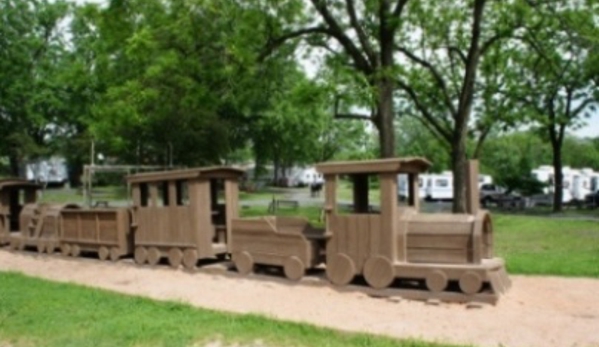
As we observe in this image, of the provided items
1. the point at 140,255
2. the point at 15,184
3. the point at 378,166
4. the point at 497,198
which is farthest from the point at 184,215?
the point at 497,198

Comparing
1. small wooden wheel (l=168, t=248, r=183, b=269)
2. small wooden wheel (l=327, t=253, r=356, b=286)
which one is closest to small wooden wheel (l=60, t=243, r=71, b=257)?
small wooden wheel (l=168, t=248, r=183, b=269)

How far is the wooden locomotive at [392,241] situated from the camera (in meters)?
10.4

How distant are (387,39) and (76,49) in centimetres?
3674

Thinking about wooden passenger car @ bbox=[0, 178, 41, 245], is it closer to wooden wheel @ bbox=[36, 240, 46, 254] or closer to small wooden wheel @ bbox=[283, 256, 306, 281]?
wooden wheel @ bbox=[36, 240, 46, 254]

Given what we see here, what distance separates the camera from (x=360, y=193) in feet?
39.8

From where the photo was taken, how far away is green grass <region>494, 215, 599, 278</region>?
1317 centimetres

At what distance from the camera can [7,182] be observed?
19.3 m

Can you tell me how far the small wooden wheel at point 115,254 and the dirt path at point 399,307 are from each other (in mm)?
1602

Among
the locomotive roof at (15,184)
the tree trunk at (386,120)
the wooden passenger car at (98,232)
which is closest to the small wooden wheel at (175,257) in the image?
the wooden passenger car at (98,232)

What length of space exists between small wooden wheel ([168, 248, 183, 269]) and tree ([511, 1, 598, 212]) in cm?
1240

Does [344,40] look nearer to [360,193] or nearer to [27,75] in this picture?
[360,193]

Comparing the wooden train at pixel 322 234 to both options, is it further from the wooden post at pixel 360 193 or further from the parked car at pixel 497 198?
the parked car at pixel 497 198

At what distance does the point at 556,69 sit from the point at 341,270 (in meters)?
19.2

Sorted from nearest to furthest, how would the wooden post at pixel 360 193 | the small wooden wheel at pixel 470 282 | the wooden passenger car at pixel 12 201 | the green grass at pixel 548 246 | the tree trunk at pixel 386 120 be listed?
the small wooden wheel at pixel 470 282, the wooden post at pixel 360 193, the green grass at pixel 548 246, the wooden passenger car at pixel 12 201, the tree trunk at pixel 386 120
